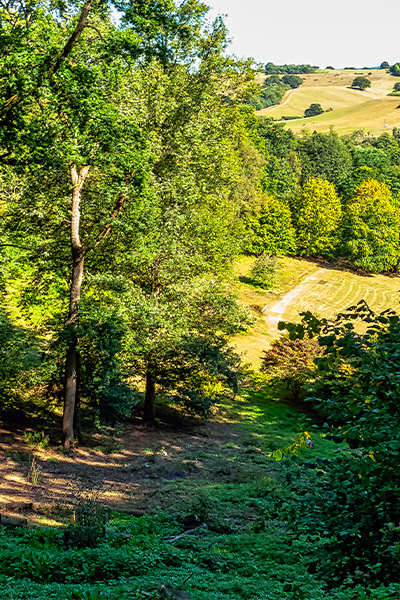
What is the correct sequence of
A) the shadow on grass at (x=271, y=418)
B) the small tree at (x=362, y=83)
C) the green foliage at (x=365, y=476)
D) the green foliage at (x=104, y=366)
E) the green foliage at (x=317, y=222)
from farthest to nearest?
the small tree at (x=362, y=83) < the green foliage at (x=317, y=222) < the shadow on grass at (x=271, y=418) < the green foliage at (x=104, y=366) < the green foliage at (x=365, y=476)

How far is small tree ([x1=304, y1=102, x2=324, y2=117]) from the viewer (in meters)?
157

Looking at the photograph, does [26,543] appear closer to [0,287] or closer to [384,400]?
[384,400]

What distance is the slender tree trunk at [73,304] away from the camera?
13633 millimetres

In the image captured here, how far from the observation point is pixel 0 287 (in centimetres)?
1509

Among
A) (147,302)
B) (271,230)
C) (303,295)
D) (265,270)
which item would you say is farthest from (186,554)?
(271,230)

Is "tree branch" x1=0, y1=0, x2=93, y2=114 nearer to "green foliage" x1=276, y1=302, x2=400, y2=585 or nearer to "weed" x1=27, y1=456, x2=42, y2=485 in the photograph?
"green foliage" x1=276, y1=302, x2=400, y2=585

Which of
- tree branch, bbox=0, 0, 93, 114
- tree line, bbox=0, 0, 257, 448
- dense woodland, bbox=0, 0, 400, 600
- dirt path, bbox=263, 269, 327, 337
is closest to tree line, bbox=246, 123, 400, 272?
dirt path, bbox=263, 269, 327, 337

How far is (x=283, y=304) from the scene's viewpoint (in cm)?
4266

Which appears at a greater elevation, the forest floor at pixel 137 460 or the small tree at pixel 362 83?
the small tree at pixel 362 83

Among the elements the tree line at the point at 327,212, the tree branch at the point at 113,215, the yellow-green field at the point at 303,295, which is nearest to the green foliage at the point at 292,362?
the yellow-green field at the point at 303,295

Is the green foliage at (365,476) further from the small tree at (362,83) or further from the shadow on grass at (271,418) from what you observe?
the small tree at (362,83)

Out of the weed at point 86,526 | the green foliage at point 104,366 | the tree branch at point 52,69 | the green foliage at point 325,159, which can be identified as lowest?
the weed at point 86,526

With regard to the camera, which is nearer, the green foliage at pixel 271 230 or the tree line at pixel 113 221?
the tree line at pixel 113 221

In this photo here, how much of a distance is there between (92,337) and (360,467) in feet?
34.4
